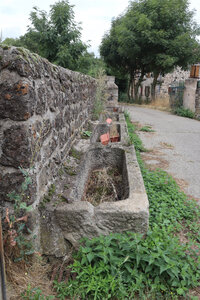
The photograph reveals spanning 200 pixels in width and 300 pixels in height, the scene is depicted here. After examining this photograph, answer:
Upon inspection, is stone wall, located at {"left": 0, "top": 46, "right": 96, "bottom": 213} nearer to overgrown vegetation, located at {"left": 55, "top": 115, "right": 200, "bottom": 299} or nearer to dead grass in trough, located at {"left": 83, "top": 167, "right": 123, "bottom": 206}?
overgrown vegetation, located at {"left": 55, "top": 115, "right": 200, "bottom": 299}

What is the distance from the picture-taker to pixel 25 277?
149 centimetres

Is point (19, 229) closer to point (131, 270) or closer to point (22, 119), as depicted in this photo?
point (22, 119)

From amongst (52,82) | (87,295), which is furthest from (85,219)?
(52,82)

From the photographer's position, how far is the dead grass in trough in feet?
9.30

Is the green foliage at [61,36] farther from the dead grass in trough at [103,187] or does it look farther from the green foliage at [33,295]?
the green foliage at [33,295]

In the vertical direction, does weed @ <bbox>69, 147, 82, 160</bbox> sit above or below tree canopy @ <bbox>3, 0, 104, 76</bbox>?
below

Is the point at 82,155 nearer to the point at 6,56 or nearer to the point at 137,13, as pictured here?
the point at 6,56

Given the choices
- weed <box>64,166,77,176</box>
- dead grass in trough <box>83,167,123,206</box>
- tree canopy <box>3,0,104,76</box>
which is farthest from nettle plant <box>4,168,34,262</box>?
tree canopy <box>3,0,104,76</box>

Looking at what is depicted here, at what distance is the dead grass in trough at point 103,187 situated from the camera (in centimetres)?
283

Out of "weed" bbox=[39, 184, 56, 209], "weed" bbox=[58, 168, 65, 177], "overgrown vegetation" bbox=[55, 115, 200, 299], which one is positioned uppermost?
"weed" bbox=[58, 168, 65, 177]

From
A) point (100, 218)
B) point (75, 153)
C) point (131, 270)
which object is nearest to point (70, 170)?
A: point (75, 153)

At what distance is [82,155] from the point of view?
9.66ft

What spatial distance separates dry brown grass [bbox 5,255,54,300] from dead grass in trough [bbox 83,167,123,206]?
1.16 meters

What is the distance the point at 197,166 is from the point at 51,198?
10.4 feet
